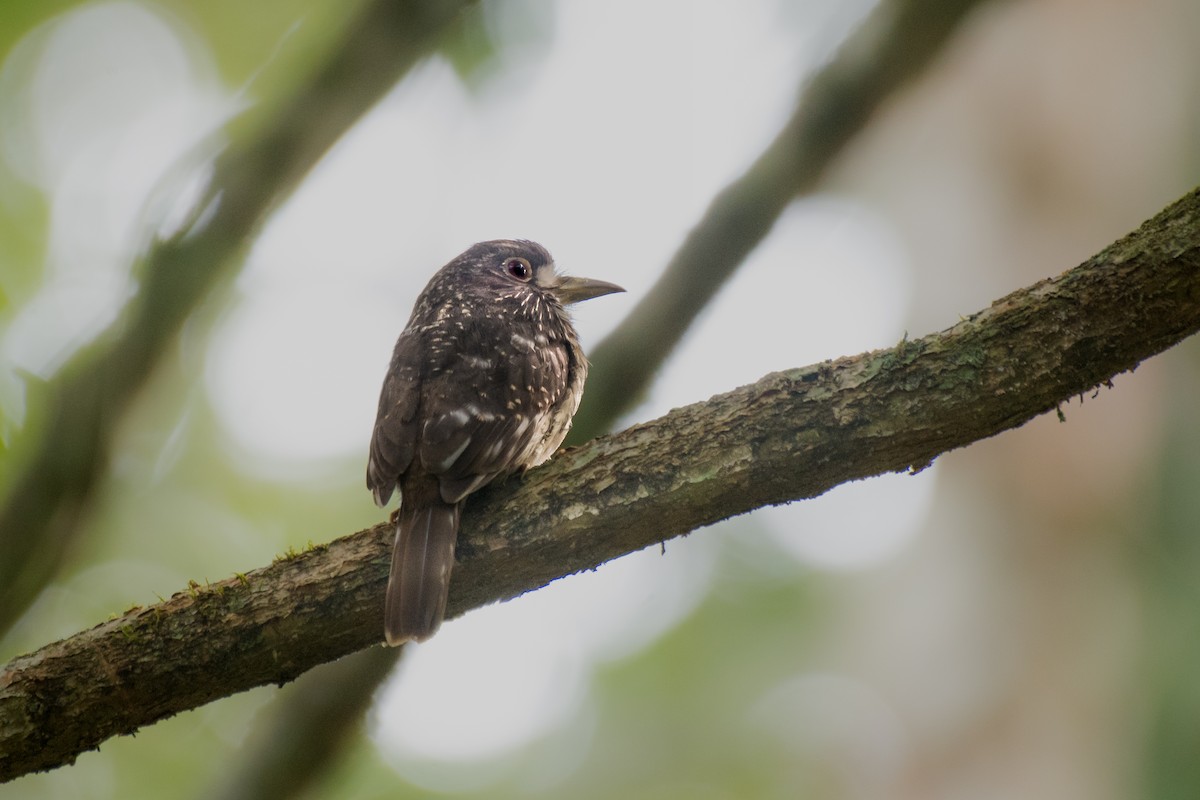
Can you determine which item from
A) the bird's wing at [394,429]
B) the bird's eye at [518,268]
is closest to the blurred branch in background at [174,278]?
the bird's wing at [394,429]

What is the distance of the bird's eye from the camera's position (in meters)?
4.58

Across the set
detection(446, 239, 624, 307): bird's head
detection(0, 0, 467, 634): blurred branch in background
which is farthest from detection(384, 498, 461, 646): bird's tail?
detection(446, 239, 624, 307): bird's head

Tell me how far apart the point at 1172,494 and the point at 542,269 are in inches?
170

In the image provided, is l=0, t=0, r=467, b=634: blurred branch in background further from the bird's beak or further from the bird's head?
the bird's beak

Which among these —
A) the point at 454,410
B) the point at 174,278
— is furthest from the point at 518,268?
the point at 174,278

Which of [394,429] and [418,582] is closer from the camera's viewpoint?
[418,582]

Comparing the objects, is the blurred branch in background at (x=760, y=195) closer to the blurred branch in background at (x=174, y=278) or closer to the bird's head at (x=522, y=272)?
the blurred branch in background at (x=174, y=278)

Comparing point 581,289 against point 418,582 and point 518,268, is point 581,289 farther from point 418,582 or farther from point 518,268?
point 418,582

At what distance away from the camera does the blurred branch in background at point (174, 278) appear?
2.69 metres

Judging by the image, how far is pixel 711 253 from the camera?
315 centimetres

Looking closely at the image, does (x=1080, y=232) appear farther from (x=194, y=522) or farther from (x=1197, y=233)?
(x=194, y=522)

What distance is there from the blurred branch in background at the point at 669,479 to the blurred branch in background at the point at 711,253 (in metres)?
0.23

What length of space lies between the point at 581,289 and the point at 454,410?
1322 mm

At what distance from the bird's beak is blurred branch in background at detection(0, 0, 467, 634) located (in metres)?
1.72
